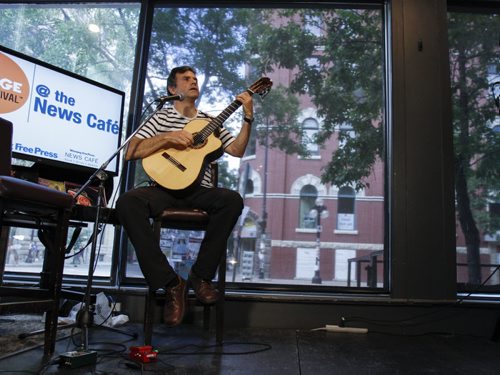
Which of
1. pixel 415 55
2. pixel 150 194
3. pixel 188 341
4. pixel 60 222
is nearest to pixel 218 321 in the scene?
pixel 188 341

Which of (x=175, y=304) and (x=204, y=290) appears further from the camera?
(x=204, y=290)

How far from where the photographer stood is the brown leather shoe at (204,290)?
188 cm

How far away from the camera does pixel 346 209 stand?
9.31ft

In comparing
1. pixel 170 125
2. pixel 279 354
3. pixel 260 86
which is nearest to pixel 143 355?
pixel 279 354

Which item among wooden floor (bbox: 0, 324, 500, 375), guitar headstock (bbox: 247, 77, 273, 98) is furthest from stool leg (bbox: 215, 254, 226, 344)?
guitar headstock (bbox: 247, 77, 273, 98)

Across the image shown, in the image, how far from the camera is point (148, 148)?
2.08 meters

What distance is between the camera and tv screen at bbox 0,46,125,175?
2.32 m

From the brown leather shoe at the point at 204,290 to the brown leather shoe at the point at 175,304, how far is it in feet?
0.26

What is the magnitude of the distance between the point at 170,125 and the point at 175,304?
97 centimetres

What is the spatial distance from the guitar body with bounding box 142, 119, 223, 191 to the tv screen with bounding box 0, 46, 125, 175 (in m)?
0.64

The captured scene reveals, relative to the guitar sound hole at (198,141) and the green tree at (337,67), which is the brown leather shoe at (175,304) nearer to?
the guitar sound hole at (198,141)

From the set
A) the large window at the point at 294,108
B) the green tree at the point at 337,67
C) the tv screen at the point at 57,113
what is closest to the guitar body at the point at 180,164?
the tv screen at the point at 57,113

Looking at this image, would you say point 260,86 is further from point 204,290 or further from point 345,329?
point 345,329

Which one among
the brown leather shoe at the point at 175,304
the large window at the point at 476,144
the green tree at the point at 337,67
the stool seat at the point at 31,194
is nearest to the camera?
the stool seat at the point at 31,194
